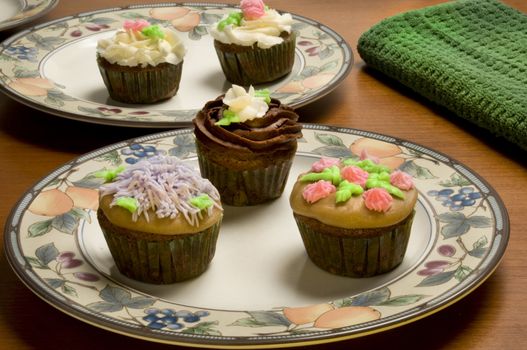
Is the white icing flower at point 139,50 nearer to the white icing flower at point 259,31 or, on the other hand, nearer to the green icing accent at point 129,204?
the white icing flower at point 259,31

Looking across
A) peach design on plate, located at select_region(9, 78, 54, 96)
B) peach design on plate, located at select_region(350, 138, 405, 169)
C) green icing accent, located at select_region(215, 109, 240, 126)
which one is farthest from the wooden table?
green icing accent, located at select_region(215, 109, 240, 126)

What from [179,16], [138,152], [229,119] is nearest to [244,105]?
[229,119]

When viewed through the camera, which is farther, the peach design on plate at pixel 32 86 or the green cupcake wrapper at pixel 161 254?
the peach design on plate at pixel 32 86

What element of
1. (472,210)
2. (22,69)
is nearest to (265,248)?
(472,210)

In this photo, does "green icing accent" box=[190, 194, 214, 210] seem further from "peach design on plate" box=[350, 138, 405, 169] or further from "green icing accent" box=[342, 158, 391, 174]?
"peach design on plate" box=[350, 138, 405, 169]

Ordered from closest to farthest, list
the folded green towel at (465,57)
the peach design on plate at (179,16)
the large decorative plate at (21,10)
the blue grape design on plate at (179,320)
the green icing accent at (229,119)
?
the blue grape design on plate at (179,320) → the green icing accent at (229,119) → the folded green towel at (465,57) → the large decorative plate at (21,10) → the peach design on plate at (179,16)

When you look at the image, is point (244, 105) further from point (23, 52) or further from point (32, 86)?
point (23, 52)

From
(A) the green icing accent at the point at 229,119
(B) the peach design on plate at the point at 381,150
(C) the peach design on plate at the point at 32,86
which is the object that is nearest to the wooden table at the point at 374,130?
(C) the peach design on plate at the point at 32,86

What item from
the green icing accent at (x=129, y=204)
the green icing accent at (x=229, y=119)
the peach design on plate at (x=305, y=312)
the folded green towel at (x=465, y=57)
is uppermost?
the green icing accent at (x=129, y=204)
